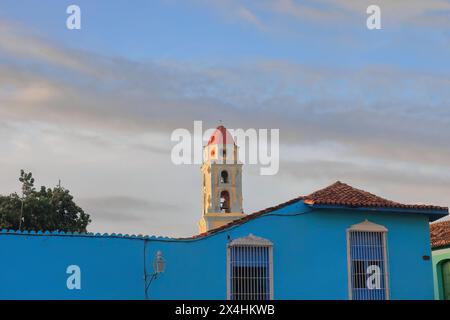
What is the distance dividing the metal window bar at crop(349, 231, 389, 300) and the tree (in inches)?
755

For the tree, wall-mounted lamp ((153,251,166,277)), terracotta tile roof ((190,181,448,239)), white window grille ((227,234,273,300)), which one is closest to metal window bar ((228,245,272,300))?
white window grille ((227,234,273,300))

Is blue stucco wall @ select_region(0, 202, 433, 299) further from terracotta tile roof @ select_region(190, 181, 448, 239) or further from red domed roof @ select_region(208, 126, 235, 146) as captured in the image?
red domed roof @ select_region(208, 126, 235, 146)

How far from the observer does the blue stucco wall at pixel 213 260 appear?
14812mm

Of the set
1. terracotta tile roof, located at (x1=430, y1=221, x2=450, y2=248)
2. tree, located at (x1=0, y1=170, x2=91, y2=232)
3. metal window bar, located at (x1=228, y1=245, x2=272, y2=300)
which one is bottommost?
metal window bar, located at (x1=228, y1=245, x2=272, y2=300)

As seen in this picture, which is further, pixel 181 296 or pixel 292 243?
pixel 292 243

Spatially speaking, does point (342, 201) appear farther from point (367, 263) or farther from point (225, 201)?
point (225, 201)

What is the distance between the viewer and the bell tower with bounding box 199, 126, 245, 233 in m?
38.7

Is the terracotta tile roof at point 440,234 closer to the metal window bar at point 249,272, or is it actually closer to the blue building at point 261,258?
the blue building at point 261,258

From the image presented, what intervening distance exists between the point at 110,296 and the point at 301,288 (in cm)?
475

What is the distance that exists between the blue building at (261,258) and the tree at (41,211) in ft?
58.5

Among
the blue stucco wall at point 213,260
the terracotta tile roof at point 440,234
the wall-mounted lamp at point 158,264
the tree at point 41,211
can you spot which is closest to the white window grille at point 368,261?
the blue stucco wall at point 213,260
